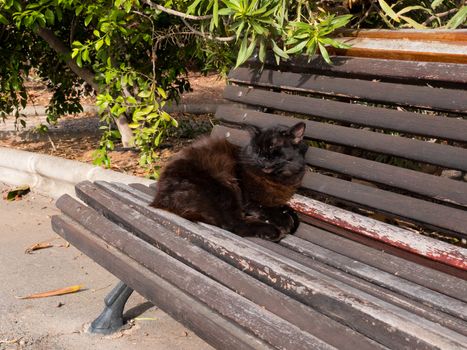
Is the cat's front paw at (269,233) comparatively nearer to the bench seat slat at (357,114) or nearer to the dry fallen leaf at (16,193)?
the bench seat slat at (357,114)

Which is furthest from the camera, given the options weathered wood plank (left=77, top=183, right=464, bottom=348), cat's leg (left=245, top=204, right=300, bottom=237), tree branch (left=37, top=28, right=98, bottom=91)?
tree branch (left=37, top=28, right=98, bottom=91)

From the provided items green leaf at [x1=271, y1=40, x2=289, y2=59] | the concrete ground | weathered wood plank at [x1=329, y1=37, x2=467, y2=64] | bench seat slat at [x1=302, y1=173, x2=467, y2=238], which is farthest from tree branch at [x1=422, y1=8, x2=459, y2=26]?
the concrete ground

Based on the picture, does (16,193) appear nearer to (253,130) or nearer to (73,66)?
(73,66)

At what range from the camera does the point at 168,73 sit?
216 inches

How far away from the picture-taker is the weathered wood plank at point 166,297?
1826 millimetres

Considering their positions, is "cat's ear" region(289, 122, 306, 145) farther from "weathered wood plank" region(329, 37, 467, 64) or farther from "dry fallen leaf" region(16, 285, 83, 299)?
"dry fallen leaf" region(16, 285, 83, 299)

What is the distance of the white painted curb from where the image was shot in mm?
4848

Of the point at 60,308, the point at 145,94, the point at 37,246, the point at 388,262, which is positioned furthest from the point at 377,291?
the point at 37,246

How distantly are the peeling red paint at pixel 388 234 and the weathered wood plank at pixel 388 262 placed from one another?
0.07 m

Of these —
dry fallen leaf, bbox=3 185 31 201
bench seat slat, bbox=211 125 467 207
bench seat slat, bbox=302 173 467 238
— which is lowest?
dry fallen leaf, bbox=3 185 31 201

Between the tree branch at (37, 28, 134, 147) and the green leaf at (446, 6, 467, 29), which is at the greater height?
the green leaf at (446, 6, 467, 29)

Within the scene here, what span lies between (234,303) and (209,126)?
17.9 ft

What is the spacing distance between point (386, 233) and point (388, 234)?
0.5 inches

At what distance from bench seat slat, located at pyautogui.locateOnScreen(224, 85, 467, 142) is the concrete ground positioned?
126 centimetres
